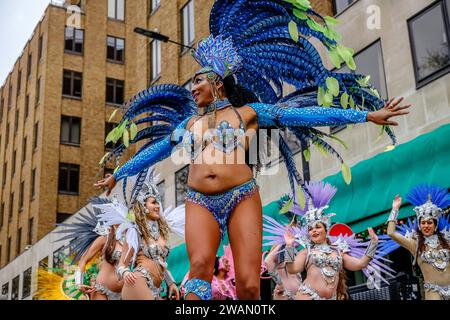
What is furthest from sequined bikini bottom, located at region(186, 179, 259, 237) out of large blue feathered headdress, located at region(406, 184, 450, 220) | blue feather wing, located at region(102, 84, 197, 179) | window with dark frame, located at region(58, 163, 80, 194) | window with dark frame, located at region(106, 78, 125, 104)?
window with dark frame, located at region(106, 78, 125, 104)

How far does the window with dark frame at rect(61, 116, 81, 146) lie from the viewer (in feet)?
108

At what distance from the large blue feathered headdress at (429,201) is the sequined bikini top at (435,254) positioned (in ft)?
0.92

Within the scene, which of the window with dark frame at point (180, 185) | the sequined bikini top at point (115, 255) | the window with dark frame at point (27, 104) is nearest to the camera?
the sequined bikini top at point (115, 255)

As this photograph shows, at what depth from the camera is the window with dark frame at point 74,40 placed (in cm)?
3438

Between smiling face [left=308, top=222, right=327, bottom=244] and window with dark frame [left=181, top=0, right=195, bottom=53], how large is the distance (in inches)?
565

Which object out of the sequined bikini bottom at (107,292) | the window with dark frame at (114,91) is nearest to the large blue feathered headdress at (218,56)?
the sequined bikini bottom at (107,292)

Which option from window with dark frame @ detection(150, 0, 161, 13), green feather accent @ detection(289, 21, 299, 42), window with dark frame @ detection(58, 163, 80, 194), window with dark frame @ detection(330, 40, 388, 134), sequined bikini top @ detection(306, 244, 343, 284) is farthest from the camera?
window with dark frame @ detection(58, 163, 80, 194)

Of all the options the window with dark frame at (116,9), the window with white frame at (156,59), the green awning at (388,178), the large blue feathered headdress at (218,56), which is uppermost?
the window with dark frame at (116,9)

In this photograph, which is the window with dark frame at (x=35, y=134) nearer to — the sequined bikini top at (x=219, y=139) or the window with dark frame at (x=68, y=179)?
the window with dark frame at (x=68, y=179)

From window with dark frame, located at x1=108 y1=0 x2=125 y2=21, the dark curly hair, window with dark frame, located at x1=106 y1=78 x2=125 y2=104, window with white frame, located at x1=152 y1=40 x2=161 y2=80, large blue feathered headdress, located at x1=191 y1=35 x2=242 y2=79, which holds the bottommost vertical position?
the dark curly hair

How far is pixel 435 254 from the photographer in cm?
713

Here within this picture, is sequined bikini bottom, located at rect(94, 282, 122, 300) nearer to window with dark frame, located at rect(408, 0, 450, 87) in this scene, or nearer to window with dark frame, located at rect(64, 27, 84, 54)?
window with dark frame, located at rect(408, 0, 450, 87)

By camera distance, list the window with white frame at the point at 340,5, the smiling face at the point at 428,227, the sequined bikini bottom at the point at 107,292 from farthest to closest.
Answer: the window with white frame at the point at 340,5 < the sequined bikini bottom at the point at 107,292 < the smiling face at the point at 428,227

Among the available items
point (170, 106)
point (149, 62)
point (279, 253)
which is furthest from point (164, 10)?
point (170, 106)
